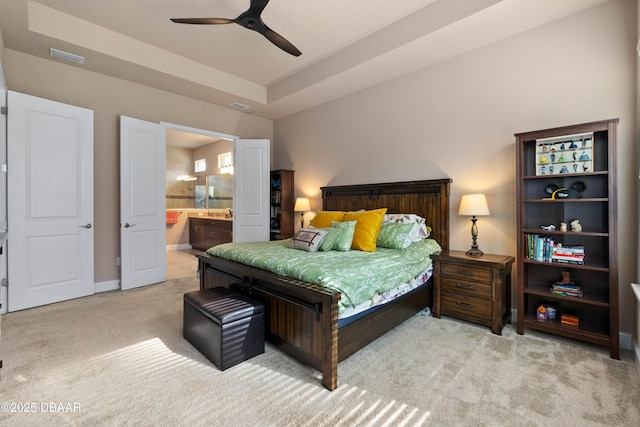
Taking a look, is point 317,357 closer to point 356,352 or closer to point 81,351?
point 356,352

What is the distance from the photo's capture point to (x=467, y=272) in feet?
9.57

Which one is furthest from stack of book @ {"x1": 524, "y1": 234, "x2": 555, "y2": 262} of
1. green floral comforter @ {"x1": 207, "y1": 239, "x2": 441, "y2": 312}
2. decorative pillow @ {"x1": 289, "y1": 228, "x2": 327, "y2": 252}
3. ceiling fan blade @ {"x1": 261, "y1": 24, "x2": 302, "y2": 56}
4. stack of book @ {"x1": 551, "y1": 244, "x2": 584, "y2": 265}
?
ceiling fan blade @ {"x1": 261, "y1": 24, "x2": 302, "y2": 56}

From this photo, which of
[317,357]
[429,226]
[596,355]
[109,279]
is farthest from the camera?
[109,279]

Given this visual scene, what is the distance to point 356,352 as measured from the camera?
7.49 feet

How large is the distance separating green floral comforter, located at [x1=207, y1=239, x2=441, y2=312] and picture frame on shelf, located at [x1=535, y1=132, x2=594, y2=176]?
129cm

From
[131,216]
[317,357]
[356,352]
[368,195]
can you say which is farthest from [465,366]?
[131,216]

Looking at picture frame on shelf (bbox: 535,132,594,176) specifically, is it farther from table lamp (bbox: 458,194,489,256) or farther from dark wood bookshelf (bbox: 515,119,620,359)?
table lamp (bbox: 458,194,489,256)

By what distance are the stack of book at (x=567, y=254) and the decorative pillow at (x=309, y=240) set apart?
6.67ft

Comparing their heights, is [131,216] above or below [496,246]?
above

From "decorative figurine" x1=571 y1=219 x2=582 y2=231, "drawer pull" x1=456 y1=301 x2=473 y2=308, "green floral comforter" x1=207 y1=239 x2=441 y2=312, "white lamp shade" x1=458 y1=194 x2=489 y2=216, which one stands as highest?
"white lamp shade" x1=458 y1=194 x2=489 y2=216

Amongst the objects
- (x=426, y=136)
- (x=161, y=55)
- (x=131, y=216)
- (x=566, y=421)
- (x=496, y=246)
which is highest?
(x=161, y=55)

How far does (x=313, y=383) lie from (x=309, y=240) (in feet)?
4.43

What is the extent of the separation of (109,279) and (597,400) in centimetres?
501

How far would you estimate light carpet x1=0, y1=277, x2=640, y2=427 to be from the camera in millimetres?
1634
